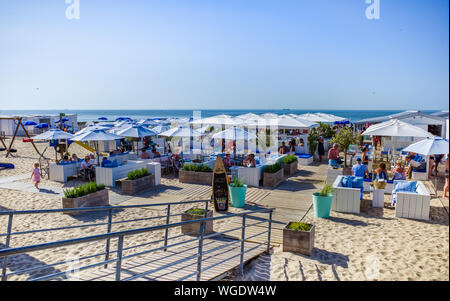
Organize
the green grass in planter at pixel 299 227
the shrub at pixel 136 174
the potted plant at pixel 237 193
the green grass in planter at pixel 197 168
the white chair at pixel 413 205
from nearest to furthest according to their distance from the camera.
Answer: the green grass in planter at pixel 299 227, the white chair at pixel 413 205, the potted plant at pixel 237 193, the shrub at pixel 136 174, the green grass in planter at pixel 197 168

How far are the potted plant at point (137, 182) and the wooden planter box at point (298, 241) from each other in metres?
6.06

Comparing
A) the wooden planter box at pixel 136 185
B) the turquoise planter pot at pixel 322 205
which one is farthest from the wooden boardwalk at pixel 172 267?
the wooden planter box at pixel 136 185

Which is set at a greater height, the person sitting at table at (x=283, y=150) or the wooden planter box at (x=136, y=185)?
the person sitting at table at (x=283, y=150)

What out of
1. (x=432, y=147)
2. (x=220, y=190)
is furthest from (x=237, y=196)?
(x=432, y=147)

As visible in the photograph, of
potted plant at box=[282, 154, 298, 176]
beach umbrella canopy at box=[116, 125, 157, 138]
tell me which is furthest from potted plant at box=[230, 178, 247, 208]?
beach umbrella canopy at box=[116, 125, 157, 138]

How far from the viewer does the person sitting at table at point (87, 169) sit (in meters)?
12.8

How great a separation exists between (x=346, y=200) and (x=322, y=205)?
0.91 meters

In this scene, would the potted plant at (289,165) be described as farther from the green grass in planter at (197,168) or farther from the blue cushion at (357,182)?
the blue cushion at (357,182)

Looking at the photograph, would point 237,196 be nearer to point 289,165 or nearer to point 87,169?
point 289,165

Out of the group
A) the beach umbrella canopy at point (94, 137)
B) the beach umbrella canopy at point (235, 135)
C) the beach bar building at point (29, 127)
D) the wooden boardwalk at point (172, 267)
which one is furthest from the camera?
the beach bar building at point (29, 127)

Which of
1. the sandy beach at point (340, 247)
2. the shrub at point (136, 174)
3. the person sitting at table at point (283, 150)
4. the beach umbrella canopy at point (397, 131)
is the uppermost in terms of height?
the beach umbrella canopy at point (397, 131)
